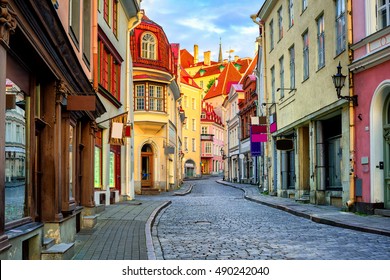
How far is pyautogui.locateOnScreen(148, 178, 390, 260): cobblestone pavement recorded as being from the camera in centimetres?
875

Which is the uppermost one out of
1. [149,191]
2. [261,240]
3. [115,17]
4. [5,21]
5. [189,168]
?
[115,17]

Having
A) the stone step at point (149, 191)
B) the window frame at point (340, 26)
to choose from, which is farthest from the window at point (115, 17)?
the stone step at point (149, 191)

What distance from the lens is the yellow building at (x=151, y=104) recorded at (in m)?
33.5

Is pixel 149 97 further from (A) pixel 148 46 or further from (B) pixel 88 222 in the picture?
(B) pixel 88 222

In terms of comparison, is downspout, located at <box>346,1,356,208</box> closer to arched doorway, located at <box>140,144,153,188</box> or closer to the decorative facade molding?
the decorative facade molding

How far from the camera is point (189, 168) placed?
80.8m

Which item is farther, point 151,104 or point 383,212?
point 151,104

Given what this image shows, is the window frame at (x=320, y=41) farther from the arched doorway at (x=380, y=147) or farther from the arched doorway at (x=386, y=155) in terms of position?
the arched doorway at (x=386, y=155)

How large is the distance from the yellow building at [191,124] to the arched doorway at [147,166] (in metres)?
25.0

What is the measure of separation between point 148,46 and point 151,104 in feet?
11.8

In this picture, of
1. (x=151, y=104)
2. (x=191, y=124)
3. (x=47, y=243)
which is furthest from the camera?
(x=191, y=124)

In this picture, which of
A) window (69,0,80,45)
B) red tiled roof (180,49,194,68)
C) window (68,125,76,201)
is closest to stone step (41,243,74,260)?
window (68,125,76,201)

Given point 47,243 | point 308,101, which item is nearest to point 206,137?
point 308,101

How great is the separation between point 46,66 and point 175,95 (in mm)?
34154
